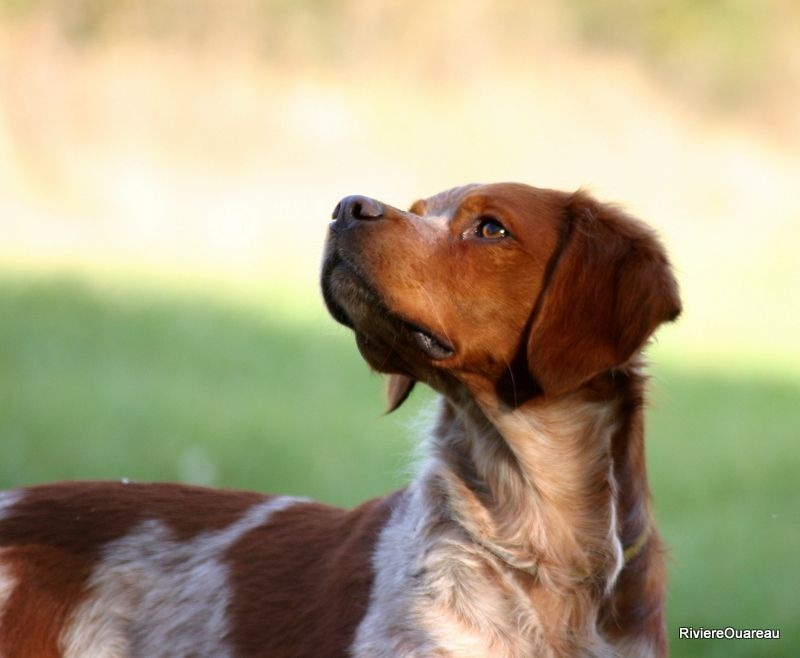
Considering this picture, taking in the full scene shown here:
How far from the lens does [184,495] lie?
461 centimetres

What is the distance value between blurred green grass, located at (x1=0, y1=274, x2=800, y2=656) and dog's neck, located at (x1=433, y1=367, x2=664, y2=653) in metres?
2.27

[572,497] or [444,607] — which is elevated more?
[572,497]

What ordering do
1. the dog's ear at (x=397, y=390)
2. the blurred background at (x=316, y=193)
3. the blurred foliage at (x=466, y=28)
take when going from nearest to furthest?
the dog's ear at (x=397, y=390) → the blurred background at (x=316, y=193) → the blurred foliage at (x=466, y=28)

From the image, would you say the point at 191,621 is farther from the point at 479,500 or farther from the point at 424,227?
the point at 424,227

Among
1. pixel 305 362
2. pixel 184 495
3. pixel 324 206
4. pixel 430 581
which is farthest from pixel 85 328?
pixel 430 581

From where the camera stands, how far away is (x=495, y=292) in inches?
161

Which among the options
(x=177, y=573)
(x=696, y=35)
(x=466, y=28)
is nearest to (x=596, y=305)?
(x=177, y=573)

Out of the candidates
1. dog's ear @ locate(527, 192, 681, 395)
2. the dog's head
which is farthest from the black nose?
dog's ear @ locate(527, 192, 681, 395)

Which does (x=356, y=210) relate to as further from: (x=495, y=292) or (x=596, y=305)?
(x=596, y=305)

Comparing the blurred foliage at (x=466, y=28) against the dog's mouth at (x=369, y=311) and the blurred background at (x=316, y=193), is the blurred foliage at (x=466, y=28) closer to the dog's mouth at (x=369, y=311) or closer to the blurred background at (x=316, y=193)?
the blurred background at (x=316, y=193)

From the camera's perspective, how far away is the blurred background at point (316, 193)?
9781 mm

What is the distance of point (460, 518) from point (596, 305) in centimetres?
67

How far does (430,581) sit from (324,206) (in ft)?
43.8

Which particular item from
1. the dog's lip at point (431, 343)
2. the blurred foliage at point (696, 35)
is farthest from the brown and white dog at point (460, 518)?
the blurred foliage at point (696, 35)
